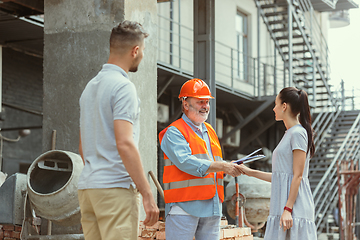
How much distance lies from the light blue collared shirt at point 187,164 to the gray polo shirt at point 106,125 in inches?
40.3

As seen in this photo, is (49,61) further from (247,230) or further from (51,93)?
(247,230)

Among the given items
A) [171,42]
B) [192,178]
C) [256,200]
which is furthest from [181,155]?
[171,42]

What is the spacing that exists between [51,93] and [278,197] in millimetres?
2938

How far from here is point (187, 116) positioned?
165 inches

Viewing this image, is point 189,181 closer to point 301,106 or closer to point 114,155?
point 301,106

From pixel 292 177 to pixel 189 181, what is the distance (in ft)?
2.47

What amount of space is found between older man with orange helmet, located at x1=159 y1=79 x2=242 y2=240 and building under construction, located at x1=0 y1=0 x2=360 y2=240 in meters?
1.73

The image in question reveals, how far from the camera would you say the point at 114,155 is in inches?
112

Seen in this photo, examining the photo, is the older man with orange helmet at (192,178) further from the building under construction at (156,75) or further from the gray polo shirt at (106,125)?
the building under construction at (156,75)

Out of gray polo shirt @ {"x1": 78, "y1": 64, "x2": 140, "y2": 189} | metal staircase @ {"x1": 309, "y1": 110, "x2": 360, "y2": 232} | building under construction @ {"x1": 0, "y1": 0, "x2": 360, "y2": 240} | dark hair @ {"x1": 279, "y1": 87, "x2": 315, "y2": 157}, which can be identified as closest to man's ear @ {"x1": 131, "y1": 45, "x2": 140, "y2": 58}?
gray polo shirt @ {"x1": 78, "y1": 64, "x2": 140, "y2": 189}

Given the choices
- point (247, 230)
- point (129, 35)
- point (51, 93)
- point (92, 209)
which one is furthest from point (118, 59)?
point (247, 230)

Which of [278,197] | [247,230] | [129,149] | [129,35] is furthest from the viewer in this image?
[247,230]

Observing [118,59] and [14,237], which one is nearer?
[118,59]

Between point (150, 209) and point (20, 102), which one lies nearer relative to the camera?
point (150, 209)
